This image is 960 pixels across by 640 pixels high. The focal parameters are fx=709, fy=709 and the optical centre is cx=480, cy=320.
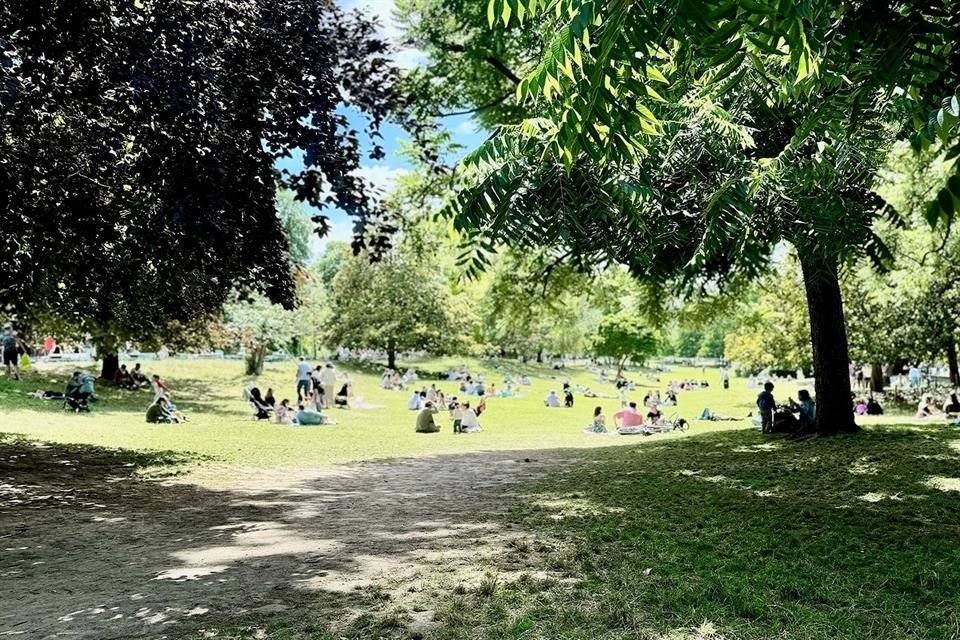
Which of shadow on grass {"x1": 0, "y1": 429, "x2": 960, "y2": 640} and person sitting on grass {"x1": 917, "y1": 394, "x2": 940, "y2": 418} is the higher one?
person sitting on grass {"x1": 917, "y1": 394, "x2": 940, "y2": 418}

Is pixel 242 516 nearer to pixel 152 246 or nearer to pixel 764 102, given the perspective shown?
pixel 152 246

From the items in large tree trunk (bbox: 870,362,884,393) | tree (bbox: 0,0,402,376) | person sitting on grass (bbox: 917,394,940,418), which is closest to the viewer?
tree (bbox: 0,0,402,376)

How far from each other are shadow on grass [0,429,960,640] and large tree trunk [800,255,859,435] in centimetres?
236

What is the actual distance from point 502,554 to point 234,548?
2.40 m

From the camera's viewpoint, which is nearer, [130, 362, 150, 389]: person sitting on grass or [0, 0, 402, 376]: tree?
[0, 0, 402, 376]: tree

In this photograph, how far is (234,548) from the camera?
20.6 feet

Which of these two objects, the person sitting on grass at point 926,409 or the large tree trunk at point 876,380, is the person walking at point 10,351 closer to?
the person sitting on grass at point 926,409

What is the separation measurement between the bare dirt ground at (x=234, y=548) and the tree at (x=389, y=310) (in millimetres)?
39720

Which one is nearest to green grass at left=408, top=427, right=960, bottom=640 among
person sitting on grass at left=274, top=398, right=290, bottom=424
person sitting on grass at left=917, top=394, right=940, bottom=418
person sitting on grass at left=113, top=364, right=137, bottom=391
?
person sitting on grass at left=917, top=394, right=940, bottom=418

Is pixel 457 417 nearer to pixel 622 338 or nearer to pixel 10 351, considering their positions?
pixel 10 351

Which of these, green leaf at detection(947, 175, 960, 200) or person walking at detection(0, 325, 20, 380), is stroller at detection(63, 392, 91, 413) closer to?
person walking at detection(0, 325, 20, 380)

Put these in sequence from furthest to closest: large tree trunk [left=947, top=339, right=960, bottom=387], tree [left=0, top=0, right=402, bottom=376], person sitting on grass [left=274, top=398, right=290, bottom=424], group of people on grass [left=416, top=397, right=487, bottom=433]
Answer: large tree trunk [left=947, top=339, right=960, bottom=387]
person sitting on grass [left=274, top=398, right=290, bottom=424]
group of people on grass [left=416, top=397, right=487, bottom=433]
tree [left=0, top=0, right=402, bottom=376]

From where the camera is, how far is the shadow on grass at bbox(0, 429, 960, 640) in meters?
4.41

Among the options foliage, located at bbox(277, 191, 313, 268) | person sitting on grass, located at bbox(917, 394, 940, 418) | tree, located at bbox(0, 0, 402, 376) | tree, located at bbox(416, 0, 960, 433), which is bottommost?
person sitting on grass, located at bbox(917, 394, 940, 418)
